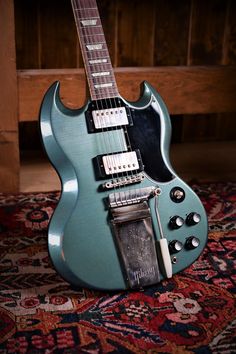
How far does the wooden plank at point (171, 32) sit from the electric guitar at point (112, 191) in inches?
41.2

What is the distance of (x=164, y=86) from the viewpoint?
95.7 inches

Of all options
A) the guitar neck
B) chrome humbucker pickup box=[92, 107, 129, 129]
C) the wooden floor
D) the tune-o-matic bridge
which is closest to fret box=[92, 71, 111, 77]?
the guitar neck

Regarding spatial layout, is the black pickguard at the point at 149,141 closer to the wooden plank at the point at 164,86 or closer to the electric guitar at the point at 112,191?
the electric guitar at the point at 112,191

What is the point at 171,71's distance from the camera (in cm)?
242

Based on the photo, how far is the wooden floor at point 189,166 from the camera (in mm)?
2521

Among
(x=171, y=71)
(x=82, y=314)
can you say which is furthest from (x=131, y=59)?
(x=82, y=314)

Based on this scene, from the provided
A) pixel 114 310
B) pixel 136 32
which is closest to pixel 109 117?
pixel 114 310

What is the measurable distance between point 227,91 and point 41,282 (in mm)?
1159

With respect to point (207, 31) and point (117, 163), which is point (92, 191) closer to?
point (117, 163)

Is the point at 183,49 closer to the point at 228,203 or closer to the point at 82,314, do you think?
the point at 228,203

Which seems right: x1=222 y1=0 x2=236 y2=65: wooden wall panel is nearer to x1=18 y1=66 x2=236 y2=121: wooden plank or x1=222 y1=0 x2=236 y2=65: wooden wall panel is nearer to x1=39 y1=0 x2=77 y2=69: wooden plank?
x1=18 y1=66 x2=236 y2=121: wooden plank

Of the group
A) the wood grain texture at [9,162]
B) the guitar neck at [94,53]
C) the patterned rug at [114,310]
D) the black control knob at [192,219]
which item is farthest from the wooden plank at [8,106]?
the black control knob at [192,219]

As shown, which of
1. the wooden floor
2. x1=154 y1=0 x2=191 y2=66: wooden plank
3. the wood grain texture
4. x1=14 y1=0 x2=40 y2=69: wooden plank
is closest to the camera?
the wood grain texture

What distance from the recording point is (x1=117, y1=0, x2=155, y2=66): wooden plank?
107 inches
